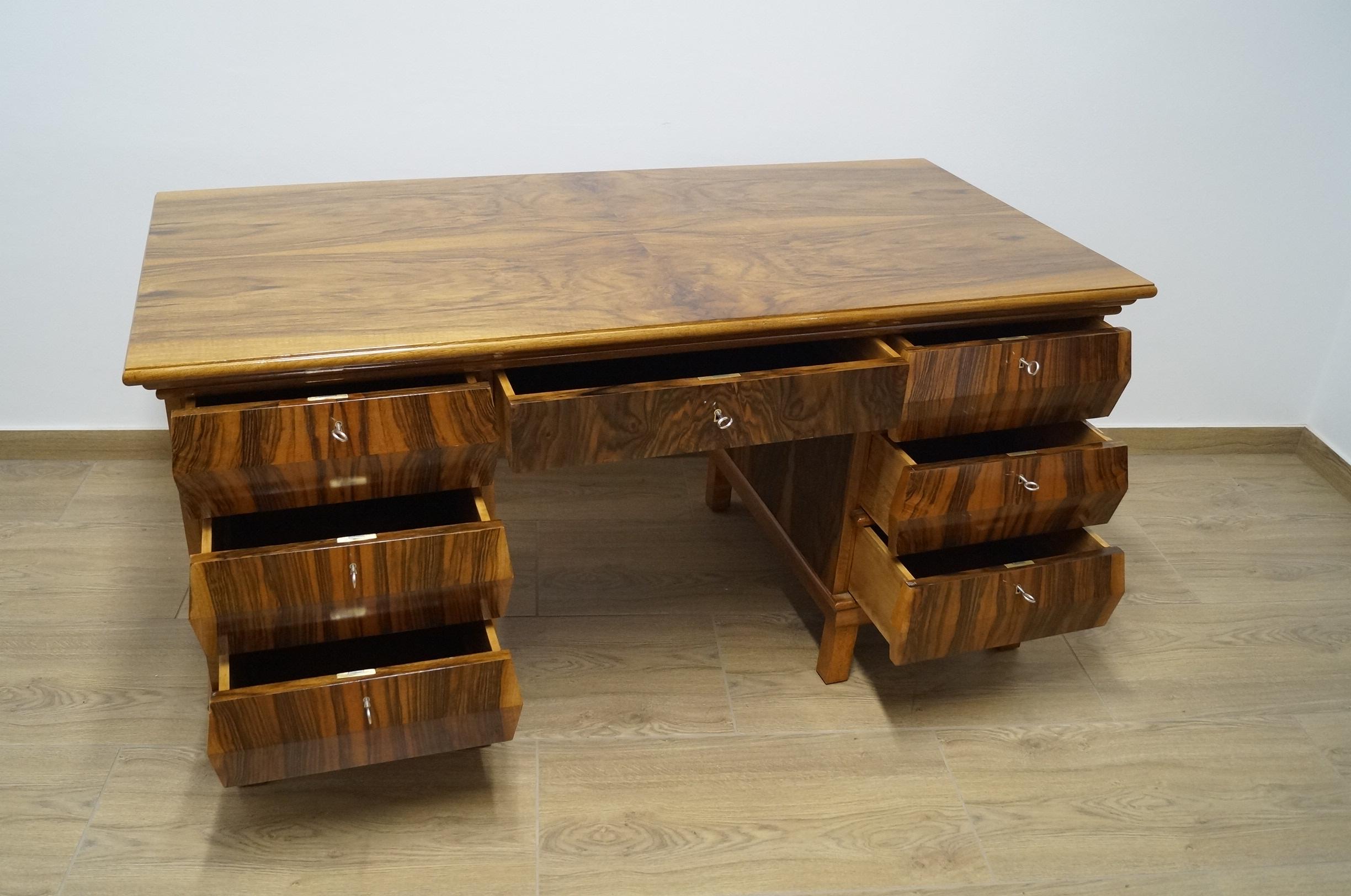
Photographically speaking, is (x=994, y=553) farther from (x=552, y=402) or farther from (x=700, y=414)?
(x=552, y=402)

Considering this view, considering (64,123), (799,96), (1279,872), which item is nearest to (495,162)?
(799,96)

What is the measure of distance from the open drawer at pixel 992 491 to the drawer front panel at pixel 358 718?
0.54 m

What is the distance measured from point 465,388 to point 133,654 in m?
0.81

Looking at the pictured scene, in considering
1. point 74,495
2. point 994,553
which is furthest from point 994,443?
point 74,495

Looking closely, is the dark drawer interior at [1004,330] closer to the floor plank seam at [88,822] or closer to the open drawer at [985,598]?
the open drawer at [985,598]

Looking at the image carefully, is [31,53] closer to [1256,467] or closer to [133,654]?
[133,654]

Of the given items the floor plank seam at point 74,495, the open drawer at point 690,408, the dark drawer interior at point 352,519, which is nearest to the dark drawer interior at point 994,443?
the open drawer at point 690,408

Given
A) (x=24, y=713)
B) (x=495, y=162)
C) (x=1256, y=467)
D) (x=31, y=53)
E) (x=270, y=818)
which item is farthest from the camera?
(x=1256, y=467)

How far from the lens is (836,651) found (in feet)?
5.36

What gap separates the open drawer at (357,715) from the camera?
1.17 metres

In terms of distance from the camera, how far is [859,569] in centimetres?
154

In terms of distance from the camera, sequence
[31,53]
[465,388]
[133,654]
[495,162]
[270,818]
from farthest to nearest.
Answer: [495,162]
[31,53]
[133,654]
[270,818]
[465,388]

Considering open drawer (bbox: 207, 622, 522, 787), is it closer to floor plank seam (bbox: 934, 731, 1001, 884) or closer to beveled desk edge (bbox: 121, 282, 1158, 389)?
beveled desk edge (bbox: 121, 282, 1158, 389)

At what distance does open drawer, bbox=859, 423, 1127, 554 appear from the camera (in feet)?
4.62
